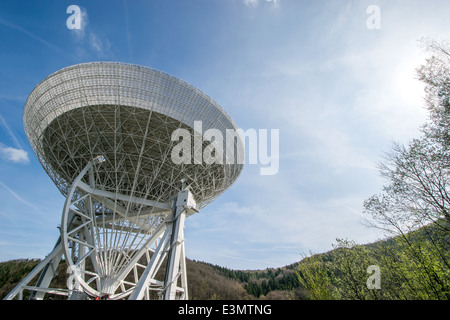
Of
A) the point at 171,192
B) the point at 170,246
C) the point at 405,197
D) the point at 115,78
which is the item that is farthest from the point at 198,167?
the point at 405,197

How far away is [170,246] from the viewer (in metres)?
16.8

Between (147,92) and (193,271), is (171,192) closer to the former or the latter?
(147,92)

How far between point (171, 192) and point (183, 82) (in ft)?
31.9

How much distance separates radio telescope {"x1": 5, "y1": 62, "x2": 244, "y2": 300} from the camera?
1697 centimetres

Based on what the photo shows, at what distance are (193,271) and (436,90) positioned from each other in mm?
92199

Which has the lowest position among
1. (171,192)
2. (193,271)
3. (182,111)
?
(193,271)

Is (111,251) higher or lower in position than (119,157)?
lower

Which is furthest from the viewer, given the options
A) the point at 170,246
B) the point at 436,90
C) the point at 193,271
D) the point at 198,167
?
the point at 193,271

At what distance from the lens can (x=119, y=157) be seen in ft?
66.0

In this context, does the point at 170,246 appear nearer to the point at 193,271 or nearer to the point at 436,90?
the point at 436,90

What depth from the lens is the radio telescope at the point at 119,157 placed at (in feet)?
55.7

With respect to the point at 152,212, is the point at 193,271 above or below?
below
